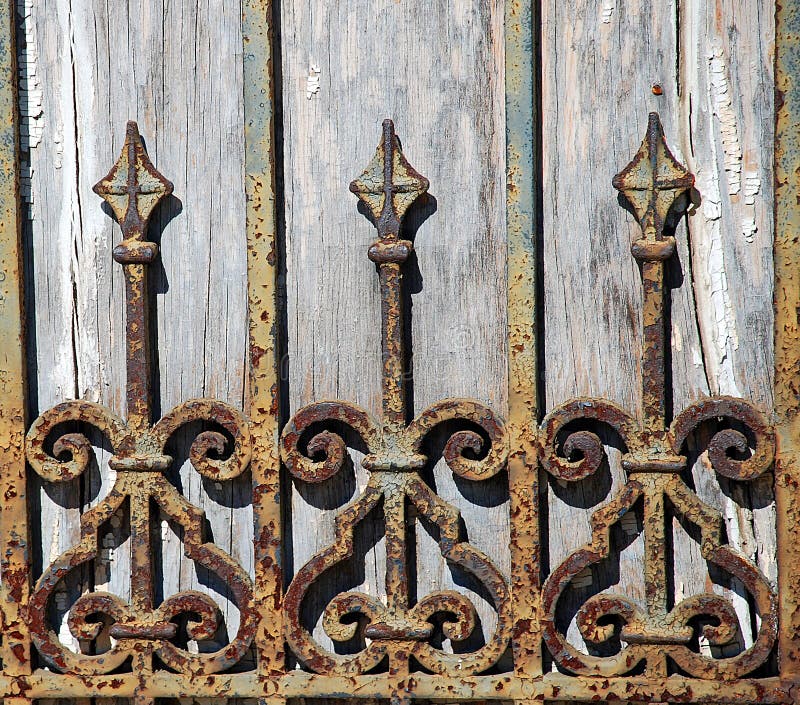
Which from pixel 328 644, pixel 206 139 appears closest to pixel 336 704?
pixel 328 644

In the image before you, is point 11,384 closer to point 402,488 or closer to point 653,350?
point 402,488

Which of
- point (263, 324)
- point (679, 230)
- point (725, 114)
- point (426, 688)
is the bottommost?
point (426, 688)

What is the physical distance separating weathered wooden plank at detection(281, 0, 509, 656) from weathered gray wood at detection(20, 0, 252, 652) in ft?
0.39

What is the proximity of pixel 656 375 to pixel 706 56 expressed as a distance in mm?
586

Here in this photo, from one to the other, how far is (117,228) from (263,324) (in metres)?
0.36

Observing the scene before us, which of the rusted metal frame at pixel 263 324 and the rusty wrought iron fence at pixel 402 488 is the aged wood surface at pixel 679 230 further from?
the rusted metal frame at pixel 263 324

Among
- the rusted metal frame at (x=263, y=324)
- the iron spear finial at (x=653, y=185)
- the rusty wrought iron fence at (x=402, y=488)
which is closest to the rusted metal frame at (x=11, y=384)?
the rusty wrought iron fence at (x=402, y=488)

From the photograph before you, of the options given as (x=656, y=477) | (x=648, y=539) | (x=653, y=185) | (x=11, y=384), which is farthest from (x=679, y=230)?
(x=11, y=384)

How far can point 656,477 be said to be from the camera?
5.31ft

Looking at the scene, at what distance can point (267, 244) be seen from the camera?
65.9 inches

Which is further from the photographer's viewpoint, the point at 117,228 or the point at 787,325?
the point at 117,228

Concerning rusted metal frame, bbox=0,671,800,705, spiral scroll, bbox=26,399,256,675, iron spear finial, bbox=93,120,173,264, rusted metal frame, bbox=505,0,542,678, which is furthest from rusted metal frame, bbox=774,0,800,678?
iron spear finial, bbox=93,120,173,264

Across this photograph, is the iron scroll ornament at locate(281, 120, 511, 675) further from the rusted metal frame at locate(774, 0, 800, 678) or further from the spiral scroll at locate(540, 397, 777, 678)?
the rusted metal frame at locate(774, 0, 800, 678)

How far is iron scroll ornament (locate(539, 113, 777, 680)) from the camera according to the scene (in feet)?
5.27
